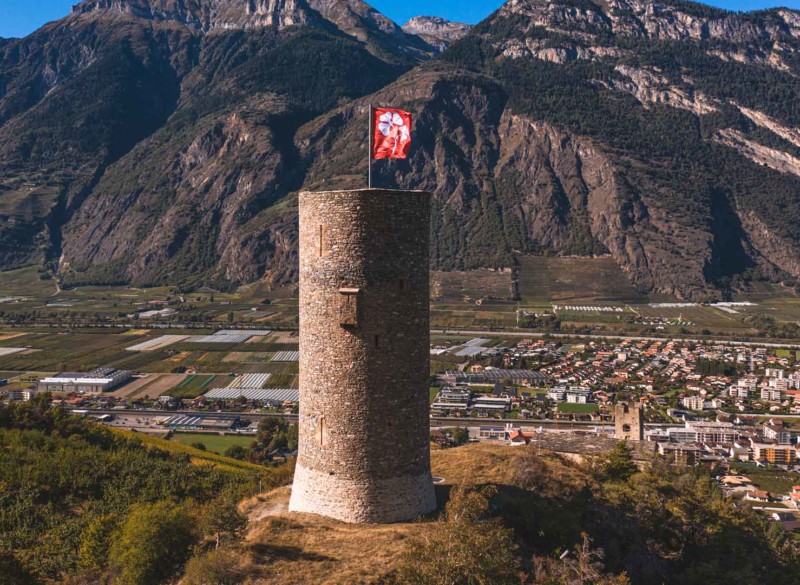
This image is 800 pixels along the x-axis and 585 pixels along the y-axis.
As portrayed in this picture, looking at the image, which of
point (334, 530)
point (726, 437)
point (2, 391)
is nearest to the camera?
point (334, 530)

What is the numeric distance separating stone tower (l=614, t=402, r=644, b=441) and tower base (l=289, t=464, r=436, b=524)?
103 ft

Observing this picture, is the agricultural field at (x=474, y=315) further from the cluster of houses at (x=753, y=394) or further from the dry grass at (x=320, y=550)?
the dry grass at (x=320, y=550)

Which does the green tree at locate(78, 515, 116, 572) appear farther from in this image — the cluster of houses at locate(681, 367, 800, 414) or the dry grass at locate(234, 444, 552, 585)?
the cluster of houses at locate(681, 367, 800, 414)

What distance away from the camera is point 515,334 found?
154 meters

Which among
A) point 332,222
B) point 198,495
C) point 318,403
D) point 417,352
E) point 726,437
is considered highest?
point 332,222

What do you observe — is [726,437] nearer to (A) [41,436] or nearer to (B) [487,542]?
(A) [41,436]

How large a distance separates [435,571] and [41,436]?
2817 centimetres

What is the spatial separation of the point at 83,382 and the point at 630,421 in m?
79.7

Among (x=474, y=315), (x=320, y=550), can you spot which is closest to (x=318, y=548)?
(x=320, y=550)

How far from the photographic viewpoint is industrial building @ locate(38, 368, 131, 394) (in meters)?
101

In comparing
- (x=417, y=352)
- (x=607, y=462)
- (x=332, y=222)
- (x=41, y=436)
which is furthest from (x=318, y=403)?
(x=41, y=436)

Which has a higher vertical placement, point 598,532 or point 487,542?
point 487,542

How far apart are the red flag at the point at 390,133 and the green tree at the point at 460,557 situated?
9.68 m

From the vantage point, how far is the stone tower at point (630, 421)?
46.8 metres
